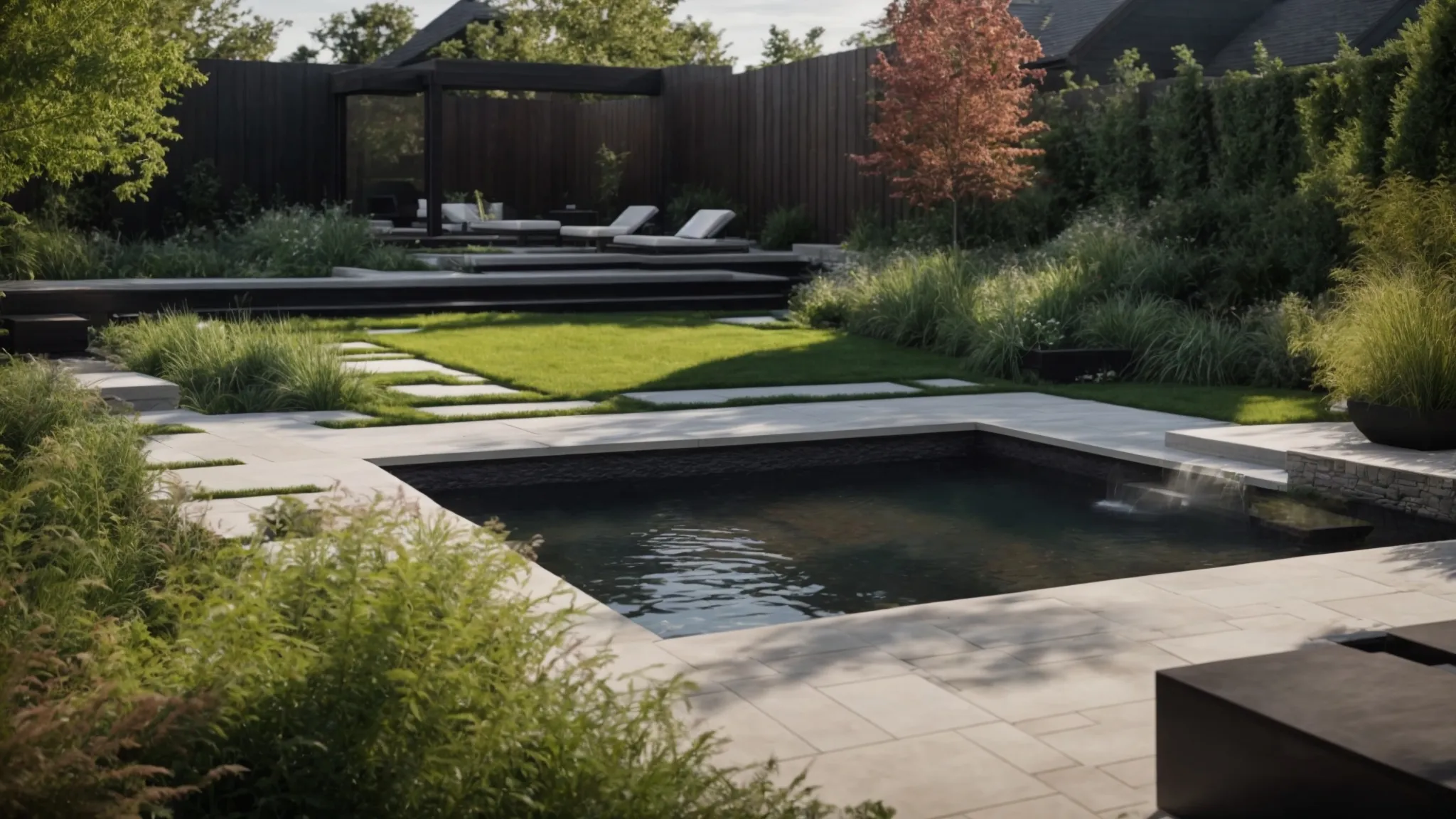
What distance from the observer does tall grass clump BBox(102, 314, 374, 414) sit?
28.5ft

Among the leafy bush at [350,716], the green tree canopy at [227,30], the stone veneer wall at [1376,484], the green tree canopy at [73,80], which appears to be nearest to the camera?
the leafy bush at [350,716]

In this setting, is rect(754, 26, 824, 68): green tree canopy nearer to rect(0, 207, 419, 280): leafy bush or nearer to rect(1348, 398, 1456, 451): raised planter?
rect(0, 207, 419, 280): leafy bush

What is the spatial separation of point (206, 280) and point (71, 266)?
1722 millimetres

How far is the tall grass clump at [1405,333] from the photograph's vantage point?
681 centimetres

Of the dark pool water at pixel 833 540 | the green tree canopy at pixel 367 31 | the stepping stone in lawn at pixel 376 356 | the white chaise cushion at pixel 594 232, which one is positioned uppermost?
the green tree canopy at pixel 367 31

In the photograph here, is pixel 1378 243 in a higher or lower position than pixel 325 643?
higher

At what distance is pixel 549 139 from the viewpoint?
23.8 meters

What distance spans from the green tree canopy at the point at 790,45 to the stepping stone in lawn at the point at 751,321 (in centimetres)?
2254

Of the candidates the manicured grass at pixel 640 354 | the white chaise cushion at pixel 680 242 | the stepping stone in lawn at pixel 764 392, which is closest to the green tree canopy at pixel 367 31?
the white chaise cushion at pixel 680 242

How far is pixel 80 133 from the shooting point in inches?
276

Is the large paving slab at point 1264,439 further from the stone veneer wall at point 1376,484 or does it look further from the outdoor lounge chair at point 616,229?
the outdoor lounge chair at point 616,229

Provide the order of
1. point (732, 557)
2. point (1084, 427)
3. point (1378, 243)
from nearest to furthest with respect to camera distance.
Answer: point (732, 557), point (1084, 427), point (1378, 243)

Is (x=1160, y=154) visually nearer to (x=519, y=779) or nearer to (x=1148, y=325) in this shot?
(x=1148, y=325)

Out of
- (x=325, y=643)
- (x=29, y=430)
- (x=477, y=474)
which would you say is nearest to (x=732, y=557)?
(x=477, y=474)
